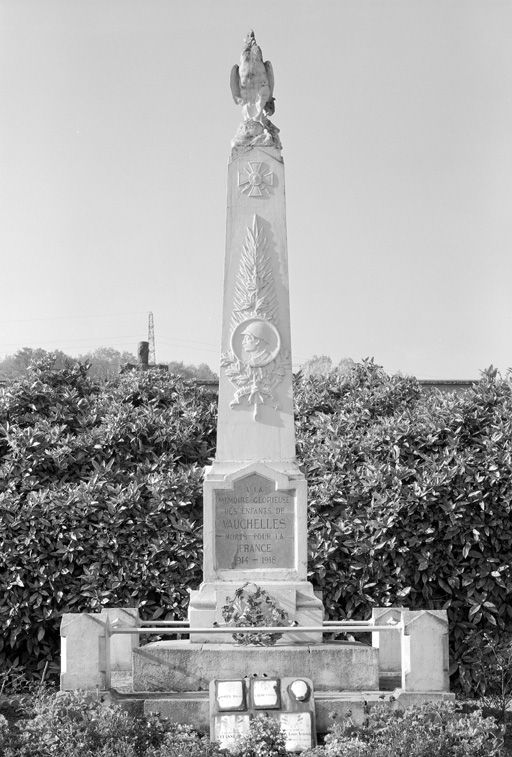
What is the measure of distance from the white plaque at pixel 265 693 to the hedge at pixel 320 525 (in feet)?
14.4

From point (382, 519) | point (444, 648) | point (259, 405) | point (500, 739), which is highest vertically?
point (259, 405)

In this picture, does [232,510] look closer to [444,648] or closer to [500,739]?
[444,648]

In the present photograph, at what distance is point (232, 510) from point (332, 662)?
77.9 inches

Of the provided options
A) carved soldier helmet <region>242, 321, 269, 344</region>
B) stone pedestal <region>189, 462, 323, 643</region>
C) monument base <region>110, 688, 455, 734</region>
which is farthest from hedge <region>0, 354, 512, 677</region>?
monument base <region>110, 688, 455, 734</region>

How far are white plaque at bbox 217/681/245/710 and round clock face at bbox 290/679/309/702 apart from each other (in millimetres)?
407

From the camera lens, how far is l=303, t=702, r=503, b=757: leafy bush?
7.03 meters

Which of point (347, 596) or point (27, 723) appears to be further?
point (347, 596)

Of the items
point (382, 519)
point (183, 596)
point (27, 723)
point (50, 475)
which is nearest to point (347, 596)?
point (382, 519)

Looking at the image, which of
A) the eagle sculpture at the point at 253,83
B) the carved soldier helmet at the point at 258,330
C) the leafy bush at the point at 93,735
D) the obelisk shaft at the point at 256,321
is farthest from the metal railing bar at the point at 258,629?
the eagle sculpture at the point at 253,83

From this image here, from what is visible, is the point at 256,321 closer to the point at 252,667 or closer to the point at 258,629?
the point at 258,629

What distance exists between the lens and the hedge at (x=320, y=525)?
12.2 meters

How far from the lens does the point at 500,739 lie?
7.58 meters

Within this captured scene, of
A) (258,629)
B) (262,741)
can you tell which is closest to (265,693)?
(262,741)

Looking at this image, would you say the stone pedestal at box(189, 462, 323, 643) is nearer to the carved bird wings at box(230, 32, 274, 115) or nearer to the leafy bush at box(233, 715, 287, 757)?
the leafy bush at box(233, 715, 287, 757)
